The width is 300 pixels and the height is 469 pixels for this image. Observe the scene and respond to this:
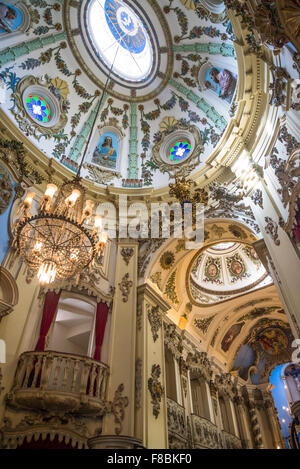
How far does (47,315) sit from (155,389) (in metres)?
3.42

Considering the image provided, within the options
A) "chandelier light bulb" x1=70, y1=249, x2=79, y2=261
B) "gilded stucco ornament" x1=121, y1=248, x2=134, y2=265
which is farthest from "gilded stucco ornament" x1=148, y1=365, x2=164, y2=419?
"chandelier light bulb" x1=70, y1=249, x2=79, y2=261

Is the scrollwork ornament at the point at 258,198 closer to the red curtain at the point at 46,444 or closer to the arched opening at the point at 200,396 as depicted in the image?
the red curtain at the point at 46,444

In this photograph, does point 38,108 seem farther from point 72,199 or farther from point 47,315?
point 47,315

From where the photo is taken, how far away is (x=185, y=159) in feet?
38.5

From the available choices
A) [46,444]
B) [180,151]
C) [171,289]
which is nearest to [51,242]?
[46,444]

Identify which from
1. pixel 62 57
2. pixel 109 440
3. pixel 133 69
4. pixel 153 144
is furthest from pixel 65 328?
pixel 133 69

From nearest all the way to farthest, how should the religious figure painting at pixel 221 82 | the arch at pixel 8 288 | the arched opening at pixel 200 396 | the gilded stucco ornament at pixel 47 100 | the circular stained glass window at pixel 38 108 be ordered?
the arch at pixel 8 288 → the religious figure painting at pixel 221 82 → the gilded stucco ornament at pixel 47 100 → the circular stained glass window at pixel 38 108 → the arched opening at pixel 200 396

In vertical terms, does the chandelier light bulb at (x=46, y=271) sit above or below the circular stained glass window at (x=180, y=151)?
below

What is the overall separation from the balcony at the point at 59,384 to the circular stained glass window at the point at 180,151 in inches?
331

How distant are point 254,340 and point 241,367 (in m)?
1.78

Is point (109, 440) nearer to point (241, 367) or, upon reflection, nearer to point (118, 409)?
point (118, 409)

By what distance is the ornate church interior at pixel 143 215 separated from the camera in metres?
6.13

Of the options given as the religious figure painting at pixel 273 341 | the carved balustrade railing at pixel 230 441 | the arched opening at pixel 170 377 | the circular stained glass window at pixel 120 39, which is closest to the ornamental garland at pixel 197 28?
the circular stained glass window at pixel 120 39

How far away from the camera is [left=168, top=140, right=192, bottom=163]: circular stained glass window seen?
39.2ft
